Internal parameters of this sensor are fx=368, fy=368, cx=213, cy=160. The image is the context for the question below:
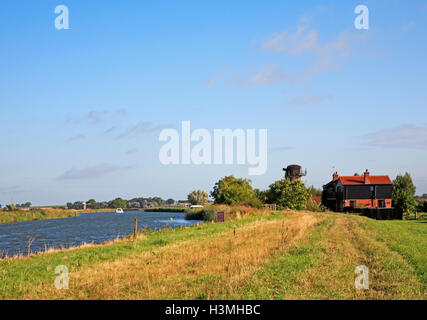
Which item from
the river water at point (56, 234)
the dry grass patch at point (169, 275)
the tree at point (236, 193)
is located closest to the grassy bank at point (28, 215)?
the river water at point (56, 234)

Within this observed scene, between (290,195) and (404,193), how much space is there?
27.3 metres

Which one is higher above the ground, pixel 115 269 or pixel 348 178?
pixel 348 178

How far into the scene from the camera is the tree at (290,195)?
74.8 metres

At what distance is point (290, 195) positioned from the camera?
74.8m

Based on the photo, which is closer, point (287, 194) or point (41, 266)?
point (41, 266)

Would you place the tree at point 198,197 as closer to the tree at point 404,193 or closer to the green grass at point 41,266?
the tree at point 404,193

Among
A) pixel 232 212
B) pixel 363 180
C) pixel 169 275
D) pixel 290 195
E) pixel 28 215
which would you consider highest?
pixel 363 180

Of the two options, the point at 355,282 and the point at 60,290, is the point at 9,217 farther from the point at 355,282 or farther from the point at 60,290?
the point at 355,282

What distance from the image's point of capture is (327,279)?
13133 millimetres

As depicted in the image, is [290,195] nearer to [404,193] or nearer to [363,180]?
[363,180]

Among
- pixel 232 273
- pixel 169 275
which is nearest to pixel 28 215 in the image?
pixel 169 275
